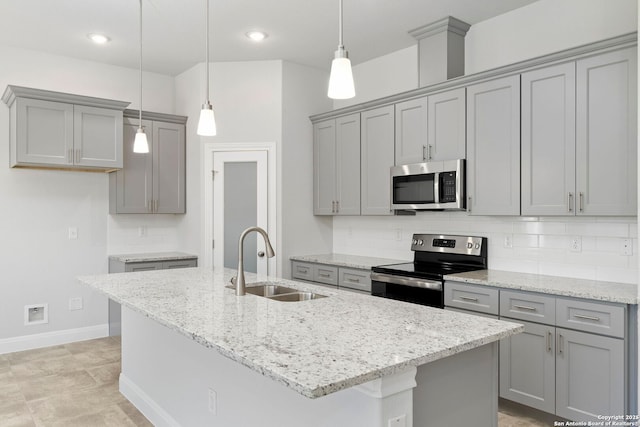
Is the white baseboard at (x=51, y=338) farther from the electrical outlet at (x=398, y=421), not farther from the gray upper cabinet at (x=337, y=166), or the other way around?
the electrical outlet at (x=398, y=421)

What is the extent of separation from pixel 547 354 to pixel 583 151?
128cm

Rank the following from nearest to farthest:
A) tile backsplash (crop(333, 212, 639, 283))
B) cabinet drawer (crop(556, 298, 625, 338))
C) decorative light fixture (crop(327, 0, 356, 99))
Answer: decorative light fixture (crop(327, 0, 356, 99)), cabinet drawer (crop(556, 298, 625, 338)), tile backsplash (crop(333, 212, 639, 283))

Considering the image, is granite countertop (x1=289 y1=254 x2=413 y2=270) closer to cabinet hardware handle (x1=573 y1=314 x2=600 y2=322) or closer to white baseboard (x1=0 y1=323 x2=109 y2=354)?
cabinet hardware handle (x1=573 y1=314 x2=600 y2=322)

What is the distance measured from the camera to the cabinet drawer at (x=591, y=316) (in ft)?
8.50

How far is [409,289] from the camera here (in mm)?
3688

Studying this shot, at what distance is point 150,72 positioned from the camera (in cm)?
535

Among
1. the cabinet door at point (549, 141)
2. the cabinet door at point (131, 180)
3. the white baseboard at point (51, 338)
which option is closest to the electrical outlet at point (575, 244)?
the cabinet door at point (549, 141)

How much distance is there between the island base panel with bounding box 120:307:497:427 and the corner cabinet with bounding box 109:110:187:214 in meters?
1.92

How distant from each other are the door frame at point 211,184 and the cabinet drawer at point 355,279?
0.87 metres

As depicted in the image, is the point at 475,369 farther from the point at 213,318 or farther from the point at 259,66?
the point at 259,66

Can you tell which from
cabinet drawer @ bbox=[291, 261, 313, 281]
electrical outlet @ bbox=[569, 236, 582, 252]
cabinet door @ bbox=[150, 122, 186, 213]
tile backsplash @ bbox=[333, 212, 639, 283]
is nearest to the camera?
tile backsplash @ bbox=[333, 212, 639, 283]

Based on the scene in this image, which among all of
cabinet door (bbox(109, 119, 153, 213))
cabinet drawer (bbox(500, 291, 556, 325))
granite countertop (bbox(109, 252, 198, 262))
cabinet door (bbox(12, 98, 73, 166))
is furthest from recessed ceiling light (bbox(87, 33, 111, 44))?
cabinet drawer (bbox(500, 291, 556, 325))

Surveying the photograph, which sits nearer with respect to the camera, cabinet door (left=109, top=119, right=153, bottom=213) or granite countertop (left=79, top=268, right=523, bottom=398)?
granite countertop (left=79, top=268, right=523, bottom=398)

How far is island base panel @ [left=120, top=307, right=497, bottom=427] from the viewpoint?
4.89 ft
